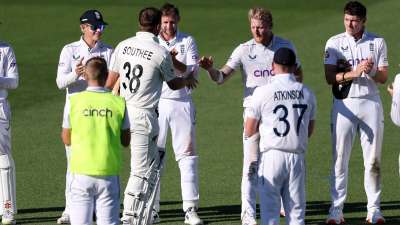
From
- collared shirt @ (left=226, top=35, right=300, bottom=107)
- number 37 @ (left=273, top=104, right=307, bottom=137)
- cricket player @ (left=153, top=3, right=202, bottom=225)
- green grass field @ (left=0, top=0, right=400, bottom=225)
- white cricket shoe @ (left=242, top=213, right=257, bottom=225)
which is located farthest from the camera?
green grass field @ (left=0, top=0, right=400, bottom=225)

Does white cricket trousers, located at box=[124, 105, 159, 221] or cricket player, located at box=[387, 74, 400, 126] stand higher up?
cricket player, located at box=[387, 74, 400, 126]

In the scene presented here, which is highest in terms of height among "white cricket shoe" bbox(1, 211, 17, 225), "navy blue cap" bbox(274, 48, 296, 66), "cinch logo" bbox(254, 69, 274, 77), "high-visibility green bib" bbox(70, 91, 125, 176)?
"navy blue cap" bbox(274, 48, 296, 66)

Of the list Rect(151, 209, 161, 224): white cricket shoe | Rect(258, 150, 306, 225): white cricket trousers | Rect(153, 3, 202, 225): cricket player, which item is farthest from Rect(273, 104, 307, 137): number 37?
Rect(151, 209, 161, 224): white cricket shoe

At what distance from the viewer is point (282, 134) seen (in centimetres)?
1181

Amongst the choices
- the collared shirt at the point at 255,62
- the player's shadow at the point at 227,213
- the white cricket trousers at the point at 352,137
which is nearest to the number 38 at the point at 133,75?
the collared shirt at the point at 255,62

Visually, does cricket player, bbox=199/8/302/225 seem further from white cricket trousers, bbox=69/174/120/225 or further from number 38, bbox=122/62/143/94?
white cricket trousers, bbox=69/174/120/225

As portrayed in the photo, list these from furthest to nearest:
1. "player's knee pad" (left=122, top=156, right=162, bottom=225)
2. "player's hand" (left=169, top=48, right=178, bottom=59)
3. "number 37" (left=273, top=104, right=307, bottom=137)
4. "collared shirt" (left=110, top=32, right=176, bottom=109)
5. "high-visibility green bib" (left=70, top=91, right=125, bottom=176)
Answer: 1. "player's hand" (left=169, top=48, right=178, bottom=59)
2. "player's knee pad" (left=122, top=156, right=162, bottom=225)
3. "collared shirt" (left=110, top=32, right=176, bottom=109)
4. "number 37" (left=273, top=104, right=307, bottom=137)
5. "high-visibility green bib" (left=70, top=91, right=125, bottom=176)

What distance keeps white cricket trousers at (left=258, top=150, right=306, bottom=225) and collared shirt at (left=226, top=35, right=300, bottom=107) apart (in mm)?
2005

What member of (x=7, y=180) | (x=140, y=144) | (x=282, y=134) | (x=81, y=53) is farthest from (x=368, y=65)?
(x=7, y=180)

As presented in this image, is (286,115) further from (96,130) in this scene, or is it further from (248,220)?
(248,220)

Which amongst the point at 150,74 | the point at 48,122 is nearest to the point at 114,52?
the point at 150,74

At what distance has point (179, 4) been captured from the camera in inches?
1355

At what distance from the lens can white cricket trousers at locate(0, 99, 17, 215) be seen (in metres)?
14.0

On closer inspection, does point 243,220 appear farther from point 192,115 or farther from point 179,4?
point 179,4
